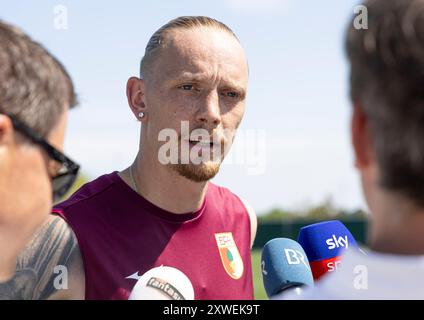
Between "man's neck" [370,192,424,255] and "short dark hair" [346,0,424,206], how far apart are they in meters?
0.03

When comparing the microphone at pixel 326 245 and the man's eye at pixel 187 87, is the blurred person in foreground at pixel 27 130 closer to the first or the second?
the man's eye at pixel 187 87

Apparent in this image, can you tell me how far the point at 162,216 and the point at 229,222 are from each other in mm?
551

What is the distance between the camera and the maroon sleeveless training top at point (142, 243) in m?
3.52

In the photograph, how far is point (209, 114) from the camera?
12.3ft

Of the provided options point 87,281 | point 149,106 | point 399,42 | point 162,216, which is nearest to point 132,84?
point 149,106

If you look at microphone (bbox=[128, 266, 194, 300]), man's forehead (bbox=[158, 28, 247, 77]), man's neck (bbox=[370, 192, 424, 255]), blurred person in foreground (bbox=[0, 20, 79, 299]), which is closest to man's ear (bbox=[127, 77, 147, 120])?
man's forehead (bbox=[158, 28, 247, 77])

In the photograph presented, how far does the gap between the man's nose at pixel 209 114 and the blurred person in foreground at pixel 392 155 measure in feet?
6.77

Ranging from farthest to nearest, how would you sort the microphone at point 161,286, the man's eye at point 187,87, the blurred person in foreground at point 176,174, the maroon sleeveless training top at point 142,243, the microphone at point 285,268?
the man's eye at point 187,87
the blurred person in foreground at point 176,174
the maroon sleeveless training top at point 142,243
the microphone at point 285,268
the microphone at point 161,286

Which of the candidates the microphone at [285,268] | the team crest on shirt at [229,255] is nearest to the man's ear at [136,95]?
the team crest on shirt at [229,255]

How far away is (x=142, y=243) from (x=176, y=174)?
451mm

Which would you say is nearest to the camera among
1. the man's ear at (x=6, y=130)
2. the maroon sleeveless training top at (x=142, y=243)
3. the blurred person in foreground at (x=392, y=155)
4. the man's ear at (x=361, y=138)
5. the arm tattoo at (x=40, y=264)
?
the blurred person in foreground at (x=392, y=155)
